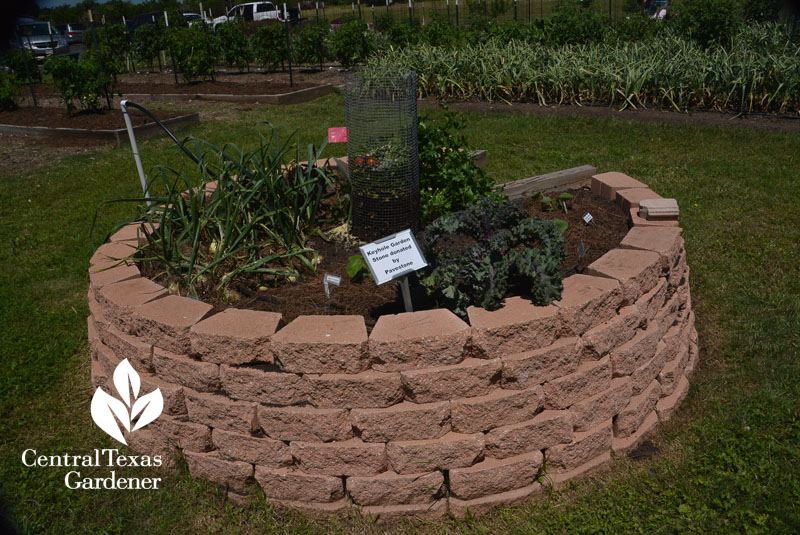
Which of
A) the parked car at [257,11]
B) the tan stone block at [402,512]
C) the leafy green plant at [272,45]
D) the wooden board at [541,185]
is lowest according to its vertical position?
the tan stone block at [402,512]

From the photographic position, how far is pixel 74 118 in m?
10.8

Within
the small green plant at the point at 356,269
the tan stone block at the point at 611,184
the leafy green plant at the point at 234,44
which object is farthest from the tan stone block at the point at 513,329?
the leafy green plant at the point at 234,44

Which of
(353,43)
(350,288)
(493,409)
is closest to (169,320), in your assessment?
(350,288)

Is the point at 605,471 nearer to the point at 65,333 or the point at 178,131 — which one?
the point at 65,333

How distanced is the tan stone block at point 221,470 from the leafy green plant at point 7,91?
11702mm

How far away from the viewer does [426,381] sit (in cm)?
263

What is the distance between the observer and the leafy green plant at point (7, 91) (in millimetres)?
11938

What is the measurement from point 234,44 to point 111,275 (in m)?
14.4

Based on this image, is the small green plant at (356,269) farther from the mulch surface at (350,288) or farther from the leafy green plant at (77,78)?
the leafy green plant at (77,78)

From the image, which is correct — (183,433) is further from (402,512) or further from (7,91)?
(7,91)

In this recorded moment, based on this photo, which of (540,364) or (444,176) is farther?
(444,176)

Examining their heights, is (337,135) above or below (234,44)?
below

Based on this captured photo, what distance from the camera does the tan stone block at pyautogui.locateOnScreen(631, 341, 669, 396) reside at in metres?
3.07

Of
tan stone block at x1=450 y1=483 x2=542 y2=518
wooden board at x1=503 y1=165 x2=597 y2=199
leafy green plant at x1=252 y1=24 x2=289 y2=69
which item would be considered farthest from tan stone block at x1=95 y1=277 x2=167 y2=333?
leafy green plant at x1=252 y1=24 x2=289 y2=69
